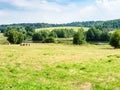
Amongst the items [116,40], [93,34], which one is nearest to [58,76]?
[116,40]

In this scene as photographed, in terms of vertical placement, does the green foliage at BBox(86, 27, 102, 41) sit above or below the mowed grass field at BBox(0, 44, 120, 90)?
below

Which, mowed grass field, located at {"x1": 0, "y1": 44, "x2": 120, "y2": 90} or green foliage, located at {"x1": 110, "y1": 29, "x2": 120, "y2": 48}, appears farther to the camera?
green foliage, located at {"x1": 110, "y1": 29, "x2": 120, "y2": 48}

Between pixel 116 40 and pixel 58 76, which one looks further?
pixel 116 40

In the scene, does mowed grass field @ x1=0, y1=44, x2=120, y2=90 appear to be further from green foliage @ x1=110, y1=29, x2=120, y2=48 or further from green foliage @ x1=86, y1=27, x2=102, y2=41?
green foliage @ x1=86, y1=27, x2=102, y2=41

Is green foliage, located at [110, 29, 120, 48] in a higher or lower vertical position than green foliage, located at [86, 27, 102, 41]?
higher

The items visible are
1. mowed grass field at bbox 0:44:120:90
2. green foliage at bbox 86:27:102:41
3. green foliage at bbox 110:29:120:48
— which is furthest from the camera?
green foliage at bbox 86:27:102:41

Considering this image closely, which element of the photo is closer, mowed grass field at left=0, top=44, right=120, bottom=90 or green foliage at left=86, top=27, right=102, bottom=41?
mowed grass field at left=0, top=44, right=120, bottom=90

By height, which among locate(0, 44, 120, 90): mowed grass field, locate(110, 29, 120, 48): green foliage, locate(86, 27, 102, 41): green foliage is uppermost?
locate(0, 44, 120, 90): mowed grass field

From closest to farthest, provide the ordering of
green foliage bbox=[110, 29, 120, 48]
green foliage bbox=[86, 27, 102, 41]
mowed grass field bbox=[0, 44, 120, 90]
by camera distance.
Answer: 1. mowed grass field bbox=[0, 44, 120, 90]
2. green foliage bbox=[110, 29, 120, 48]
3. green foliage bbox=[86, 27, 102, 41]

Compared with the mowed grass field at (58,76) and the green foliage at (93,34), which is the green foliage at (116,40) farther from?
the green foliage at (93,34)

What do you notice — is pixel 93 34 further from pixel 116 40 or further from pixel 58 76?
pixel 58 76

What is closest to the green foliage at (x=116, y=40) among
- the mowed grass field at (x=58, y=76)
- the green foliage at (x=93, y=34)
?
the mowed grass field at (x=58, y=76)

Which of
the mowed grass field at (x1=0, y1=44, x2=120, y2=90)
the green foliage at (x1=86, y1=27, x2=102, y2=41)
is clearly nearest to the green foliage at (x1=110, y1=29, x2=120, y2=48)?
the mowed grass field at (x1=0, y1=44, x2=120, y2=90)

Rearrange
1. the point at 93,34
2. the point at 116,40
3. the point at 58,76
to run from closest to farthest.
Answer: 1. the point at 58,76
2. the point at 116,40
3. the point at 93,34
